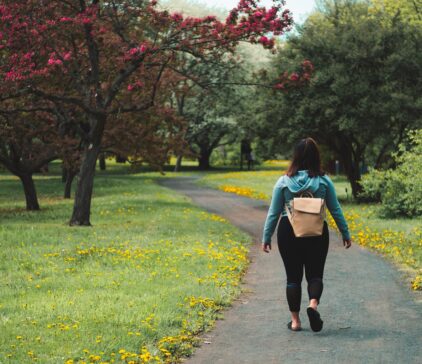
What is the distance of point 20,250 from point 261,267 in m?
4.50

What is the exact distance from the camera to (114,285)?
33.3ft

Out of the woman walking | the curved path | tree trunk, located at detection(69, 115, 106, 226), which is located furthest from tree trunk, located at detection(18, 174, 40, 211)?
the woman walking

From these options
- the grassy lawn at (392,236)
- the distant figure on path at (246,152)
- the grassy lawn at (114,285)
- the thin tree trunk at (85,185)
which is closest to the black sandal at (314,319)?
the grassy lawn at (114,285)

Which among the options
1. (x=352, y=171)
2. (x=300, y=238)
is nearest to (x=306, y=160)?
(x=300, y=238)

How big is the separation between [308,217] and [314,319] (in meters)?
1.02

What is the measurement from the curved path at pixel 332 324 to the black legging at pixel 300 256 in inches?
15.9

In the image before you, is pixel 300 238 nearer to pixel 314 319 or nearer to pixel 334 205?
pixel 334 205

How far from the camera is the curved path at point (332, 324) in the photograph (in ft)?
22.5

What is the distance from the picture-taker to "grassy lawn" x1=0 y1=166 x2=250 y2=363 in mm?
6977

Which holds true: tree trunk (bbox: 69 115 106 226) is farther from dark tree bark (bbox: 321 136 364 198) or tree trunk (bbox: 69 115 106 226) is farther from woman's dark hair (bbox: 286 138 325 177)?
woman's dark hair (bbox: 286 138 325 177)

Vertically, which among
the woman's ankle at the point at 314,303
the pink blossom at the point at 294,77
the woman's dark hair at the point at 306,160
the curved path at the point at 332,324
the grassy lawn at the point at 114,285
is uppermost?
the pink blossom at the point at 294,77

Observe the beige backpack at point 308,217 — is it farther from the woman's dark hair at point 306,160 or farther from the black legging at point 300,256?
the woman's dark hair at point 306,160

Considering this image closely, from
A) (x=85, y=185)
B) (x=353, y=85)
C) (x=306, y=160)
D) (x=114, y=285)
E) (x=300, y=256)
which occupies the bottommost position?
(x=114, y=285)

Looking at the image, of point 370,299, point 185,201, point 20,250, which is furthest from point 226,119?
point 370,299
